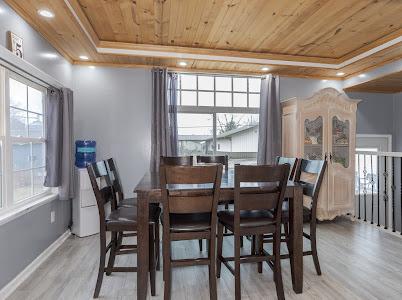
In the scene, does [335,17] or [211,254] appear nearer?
[211,254]

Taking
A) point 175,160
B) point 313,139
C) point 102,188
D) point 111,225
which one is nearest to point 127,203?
point 102,188

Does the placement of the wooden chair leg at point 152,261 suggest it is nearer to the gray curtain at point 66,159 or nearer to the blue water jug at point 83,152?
the gray curtain at point 66,159

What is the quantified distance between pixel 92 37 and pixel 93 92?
949 millimetres

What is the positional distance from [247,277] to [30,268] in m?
1.96

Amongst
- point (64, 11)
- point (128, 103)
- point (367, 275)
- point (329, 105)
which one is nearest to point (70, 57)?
point (128, 103)

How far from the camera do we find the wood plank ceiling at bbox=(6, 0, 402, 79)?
8.16 feet

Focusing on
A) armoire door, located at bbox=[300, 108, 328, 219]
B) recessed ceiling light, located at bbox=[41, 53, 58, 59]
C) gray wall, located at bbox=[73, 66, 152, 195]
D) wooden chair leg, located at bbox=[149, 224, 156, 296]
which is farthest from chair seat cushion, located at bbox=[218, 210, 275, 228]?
recessed ceiling light, located at bbox=[41, 53, 58, 59]

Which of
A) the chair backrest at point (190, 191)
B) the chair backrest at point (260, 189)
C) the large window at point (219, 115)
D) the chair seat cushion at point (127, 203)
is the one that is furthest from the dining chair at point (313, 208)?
the large window at point (219, 115)

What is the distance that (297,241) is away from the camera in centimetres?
207

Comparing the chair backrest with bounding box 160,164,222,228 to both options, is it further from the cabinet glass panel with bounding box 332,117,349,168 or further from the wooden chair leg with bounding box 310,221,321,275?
the cabinet glass panel with bounding box 332,117,349,168

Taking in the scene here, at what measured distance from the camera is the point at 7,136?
7.34ft

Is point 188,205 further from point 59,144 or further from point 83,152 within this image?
point 83,152

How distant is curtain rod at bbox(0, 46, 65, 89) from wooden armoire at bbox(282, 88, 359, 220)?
3.17 m

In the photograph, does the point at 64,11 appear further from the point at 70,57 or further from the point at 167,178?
the point at 167,178
